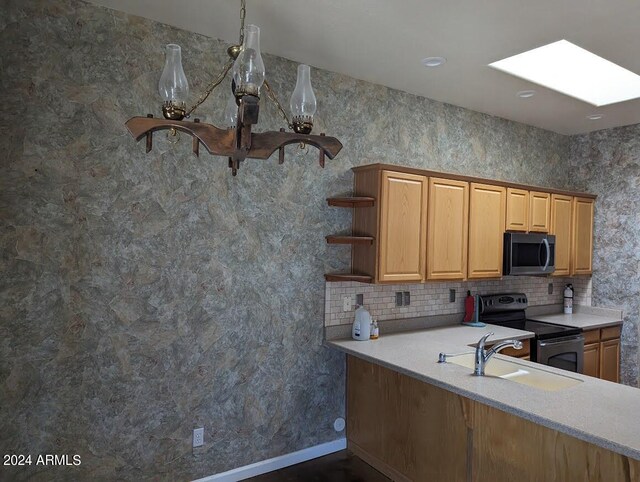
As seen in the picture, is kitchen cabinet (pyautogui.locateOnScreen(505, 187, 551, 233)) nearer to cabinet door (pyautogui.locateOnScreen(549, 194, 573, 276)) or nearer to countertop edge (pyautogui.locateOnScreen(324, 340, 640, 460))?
cabinet door (pyautogui.locateOnScreen(549, 194, 573, 276))

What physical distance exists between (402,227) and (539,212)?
1819mm

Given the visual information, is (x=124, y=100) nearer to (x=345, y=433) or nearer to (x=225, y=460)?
(x=225, y=460)

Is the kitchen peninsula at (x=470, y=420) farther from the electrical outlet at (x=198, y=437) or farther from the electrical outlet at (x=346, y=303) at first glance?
the electrical outlet at (x=198, y=437)

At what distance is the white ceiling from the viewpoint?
7.89 ft

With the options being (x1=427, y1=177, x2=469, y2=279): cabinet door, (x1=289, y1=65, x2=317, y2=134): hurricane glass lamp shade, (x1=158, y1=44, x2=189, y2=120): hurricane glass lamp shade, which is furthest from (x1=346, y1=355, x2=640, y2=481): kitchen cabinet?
(x1=158, y1=44, x2=189, y2=120): hurricane glass lamp shade

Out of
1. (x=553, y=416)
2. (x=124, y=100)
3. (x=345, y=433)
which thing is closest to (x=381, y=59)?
(x=124, y=100)

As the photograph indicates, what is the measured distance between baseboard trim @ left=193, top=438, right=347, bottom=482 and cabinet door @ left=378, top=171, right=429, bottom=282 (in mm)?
1343

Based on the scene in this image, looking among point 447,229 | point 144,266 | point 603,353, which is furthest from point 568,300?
point 144,266

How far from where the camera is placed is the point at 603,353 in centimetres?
441

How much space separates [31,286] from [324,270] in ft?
6.09

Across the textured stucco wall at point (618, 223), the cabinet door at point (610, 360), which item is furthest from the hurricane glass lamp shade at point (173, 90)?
the textured stucco wall at point (618, 223)

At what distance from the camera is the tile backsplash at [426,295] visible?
3.46 meters

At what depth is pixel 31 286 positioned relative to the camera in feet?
7.77

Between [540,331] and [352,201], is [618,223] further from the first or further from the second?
[352,201]
